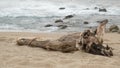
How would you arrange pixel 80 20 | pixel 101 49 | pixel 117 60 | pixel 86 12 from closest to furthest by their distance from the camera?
pixel 117 60
pixel 101 49
pixel 80 20
pixel 86 12

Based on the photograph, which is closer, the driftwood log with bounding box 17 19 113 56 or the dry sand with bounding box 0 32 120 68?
the dry sand with bounding box 0 32 120 68

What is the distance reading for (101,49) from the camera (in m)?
7.73

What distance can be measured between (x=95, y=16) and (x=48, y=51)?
40.1 feet

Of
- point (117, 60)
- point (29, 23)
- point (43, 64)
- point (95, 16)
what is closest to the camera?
point (43, 64)

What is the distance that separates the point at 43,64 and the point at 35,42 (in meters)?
1.84

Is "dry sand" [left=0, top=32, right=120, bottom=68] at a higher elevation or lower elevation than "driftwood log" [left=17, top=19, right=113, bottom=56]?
lower

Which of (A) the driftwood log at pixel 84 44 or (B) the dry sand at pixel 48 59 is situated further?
(A) the driftwood log at pixel 84 44

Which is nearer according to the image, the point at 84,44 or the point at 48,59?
the point at 48,59

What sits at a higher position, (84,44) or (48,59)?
(84,44)

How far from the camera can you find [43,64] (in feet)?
21.8

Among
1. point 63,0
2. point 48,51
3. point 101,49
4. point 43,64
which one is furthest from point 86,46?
point 63,0

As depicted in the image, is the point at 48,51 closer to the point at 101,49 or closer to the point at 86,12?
the point at 101,49

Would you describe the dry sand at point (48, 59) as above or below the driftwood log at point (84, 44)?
below

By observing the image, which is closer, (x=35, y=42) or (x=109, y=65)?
(x=109, y=65)
